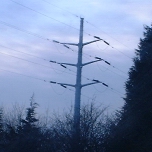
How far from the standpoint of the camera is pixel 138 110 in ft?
95.8

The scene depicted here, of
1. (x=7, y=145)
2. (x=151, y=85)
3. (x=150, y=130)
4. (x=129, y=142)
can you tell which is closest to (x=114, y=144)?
(x=129, y=142)

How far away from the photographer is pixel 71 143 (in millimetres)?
23047

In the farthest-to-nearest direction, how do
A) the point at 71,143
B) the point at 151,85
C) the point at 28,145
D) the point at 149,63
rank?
1. the point at 149,63
2. the point at 151,85
3. the point at 28,145
4. the point at 71,143

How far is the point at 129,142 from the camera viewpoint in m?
26.2

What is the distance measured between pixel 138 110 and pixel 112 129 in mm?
4773

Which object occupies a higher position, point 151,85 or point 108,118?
point 151,85

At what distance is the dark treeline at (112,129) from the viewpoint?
2344 cm

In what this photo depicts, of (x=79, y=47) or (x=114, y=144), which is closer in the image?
(x=114, y=144)

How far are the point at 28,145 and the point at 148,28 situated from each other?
14.0 meters

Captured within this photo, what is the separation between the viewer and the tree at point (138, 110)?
85.4ft

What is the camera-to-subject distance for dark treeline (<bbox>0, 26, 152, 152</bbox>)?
2344cm

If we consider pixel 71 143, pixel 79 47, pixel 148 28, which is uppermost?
pixel 148 28

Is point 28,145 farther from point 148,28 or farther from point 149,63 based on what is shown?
point 148,28

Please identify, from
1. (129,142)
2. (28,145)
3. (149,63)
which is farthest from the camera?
(149,63)
